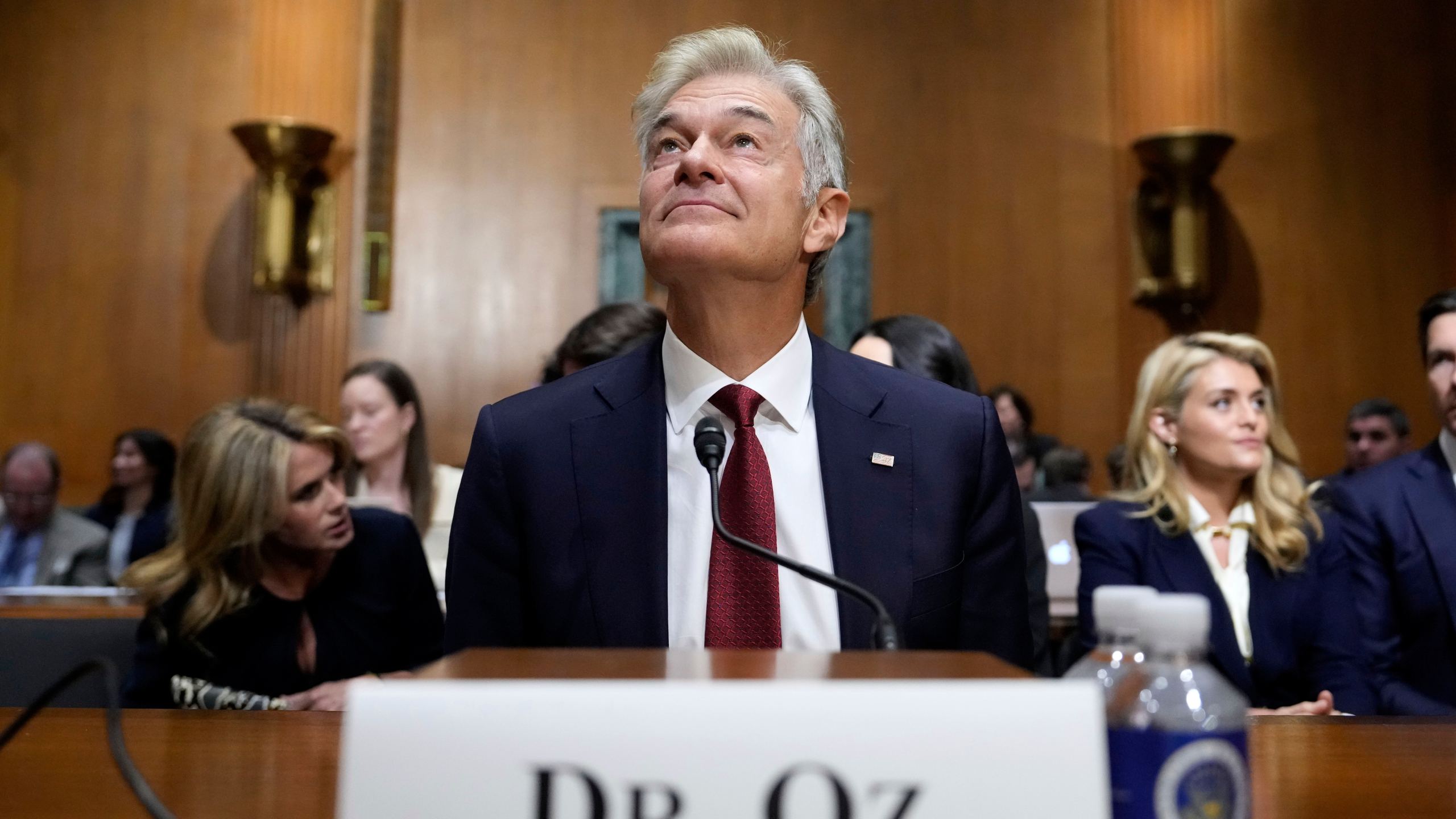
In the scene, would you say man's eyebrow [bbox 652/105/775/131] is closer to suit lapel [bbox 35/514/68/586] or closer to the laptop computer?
→ the laptop computer

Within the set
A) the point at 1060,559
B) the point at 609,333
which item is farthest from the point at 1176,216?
the point at 609,333

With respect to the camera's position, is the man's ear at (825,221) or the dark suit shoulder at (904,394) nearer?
the dark suit shoulder at (904,394)

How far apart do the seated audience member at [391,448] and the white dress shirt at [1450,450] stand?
2834mm

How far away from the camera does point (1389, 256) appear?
264 inches

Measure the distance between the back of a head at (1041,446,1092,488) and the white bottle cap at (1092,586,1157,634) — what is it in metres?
5.11

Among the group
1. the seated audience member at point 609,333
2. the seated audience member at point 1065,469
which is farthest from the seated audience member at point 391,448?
the seated audience member at point 1065,469

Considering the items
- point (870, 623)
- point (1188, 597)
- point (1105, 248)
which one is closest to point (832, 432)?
point (870, 623)

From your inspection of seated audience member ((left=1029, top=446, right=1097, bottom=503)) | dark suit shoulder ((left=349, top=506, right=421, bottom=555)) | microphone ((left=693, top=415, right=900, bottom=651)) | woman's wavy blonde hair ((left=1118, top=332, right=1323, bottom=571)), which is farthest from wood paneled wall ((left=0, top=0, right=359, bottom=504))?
microphone ((left=693, top=415, right=900, bottom=651))

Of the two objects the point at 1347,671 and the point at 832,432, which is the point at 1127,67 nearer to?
the point at 1347,671

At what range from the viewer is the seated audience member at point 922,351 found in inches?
129

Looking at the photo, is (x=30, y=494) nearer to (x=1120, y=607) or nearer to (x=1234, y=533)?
(x=1234, y=533)

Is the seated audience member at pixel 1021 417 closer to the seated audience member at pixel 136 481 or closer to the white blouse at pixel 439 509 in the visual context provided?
the white blouse at pixel 439 509

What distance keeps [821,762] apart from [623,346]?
8.43 ft

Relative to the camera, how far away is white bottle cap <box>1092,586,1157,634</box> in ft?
2.70
